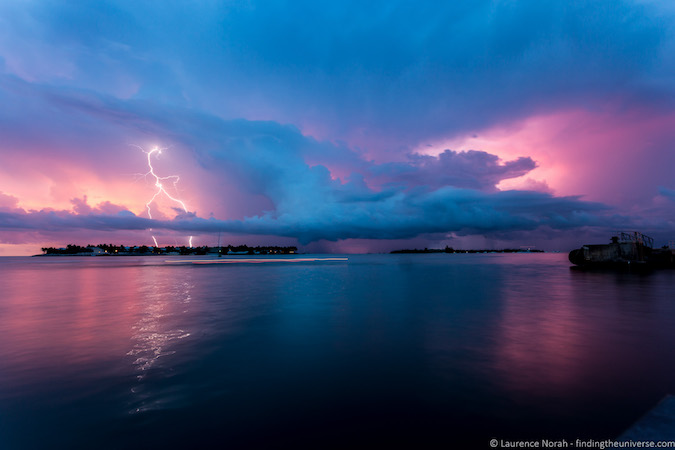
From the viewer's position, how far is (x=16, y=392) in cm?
988

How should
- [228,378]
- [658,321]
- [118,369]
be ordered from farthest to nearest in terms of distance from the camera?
[658,321] → [118,369] → [228,378]

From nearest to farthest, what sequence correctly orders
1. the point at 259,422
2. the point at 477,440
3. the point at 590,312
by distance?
the point at 477,440
the point at 259,422
the point at 590,312

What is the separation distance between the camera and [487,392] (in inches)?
372

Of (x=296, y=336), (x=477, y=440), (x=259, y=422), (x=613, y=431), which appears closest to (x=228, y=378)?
(x=259, y=422)

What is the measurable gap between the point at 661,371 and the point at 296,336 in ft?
48.0

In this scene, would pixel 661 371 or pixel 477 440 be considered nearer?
pixel 477 440

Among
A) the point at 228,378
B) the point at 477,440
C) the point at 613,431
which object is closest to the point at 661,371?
the point at 613,431

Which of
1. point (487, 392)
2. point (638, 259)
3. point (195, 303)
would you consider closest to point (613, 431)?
point (487, 392)

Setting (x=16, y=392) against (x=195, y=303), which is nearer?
(x=16, y=392)

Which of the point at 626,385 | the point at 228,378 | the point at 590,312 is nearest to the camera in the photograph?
the point at 626,385

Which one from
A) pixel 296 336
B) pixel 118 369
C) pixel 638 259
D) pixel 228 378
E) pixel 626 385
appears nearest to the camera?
pixel 626 385

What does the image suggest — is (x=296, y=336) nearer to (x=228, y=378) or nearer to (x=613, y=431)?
(x=228, y=378)

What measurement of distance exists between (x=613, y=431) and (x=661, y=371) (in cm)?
666

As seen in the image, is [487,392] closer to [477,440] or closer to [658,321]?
[477,440]
